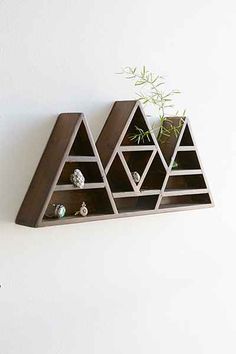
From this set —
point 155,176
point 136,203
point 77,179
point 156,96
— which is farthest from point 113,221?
point 156,96

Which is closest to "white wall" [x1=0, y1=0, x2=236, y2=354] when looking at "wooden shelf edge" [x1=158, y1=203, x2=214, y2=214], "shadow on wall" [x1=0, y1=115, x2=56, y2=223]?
"shadow on wall" [x1=0, y1=115, x2=56, y2=223]

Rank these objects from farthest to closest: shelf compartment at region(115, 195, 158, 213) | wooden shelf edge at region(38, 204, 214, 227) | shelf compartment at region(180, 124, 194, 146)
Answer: shelf compartment at region(180, 124, 194, 146)
shelf compartment at region(115, 195, 158, 213)
wooden shelf edge at region(38, 204, 214, 227)

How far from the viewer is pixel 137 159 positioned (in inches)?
68.6

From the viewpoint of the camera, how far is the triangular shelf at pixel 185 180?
179 cm

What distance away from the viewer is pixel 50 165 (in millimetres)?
1521

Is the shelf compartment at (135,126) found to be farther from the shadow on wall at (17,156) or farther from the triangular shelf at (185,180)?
the shadow on wall at (17,156)

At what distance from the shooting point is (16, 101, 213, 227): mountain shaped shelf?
1.51m

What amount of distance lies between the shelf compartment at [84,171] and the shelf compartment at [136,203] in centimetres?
15

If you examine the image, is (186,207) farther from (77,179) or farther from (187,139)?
(77,179)

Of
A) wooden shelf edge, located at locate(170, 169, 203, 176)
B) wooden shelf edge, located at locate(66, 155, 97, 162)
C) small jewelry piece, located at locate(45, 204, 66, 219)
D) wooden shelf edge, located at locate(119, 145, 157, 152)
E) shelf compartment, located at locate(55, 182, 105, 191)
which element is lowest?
small jewelry piece, located at locate(45, 204, 66, 219)

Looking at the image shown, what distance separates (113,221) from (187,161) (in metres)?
0.33

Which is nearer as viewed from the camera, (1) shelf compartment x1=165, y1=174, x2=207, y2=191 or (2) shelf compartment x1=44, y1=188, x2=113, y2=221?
(2) shelf compartment x1=44, y1=188, x2=113, y2=221

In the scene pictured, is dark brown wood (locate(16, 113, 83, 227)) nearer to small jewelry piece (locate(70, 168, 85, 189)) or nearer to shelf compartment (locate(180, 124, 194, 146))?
small jewelry piece (locate(70, 168, 85, 189))

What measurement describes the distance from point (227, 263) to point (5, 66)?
1109 millimetres
